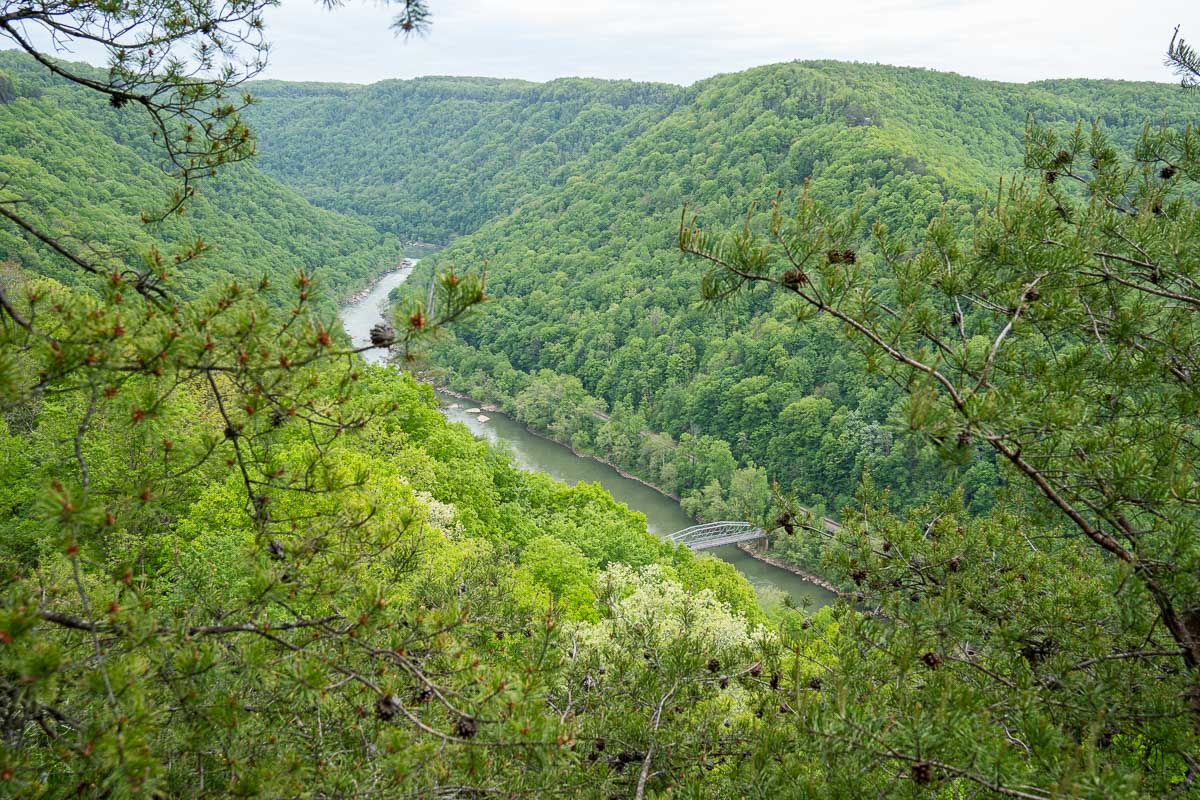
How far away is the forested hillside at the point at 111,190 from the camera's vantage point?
27.2 m

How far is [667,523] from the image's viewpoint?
3059 cm

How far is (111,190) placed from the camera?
114 ft

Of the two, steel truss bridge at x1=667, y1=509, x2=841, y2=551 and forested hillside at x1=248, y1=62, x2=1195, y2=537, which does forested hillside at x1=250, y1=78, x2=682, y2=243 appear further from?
steel truss bridge at x1=667, y1=509, x2=841, y2=551

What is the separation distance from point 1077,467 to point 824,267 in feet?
3.48

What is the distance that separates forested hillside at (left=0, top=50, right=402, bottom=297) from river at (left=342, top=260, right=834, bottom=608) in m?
8.80

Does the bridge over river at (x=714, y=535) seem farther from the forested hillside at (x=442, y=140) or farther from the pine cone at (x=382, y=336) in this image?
the forested hillside at (x=442, y=140)

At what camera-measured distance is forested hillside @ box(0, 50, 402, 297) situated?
89.1 ft

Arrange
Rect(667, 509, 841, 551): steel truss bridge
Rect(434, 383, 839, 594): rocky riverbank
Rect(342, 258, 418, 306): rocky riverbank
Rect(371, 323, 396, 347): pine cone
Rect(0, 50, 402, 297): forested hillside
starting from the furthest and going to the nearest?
1. Rect(342, 258, 418, 306): rocky riverbank
2. Rect(667, 509, 841, 551): steel truss bridge
3. Rect(0, 50, 402, 297): forested hillside
4. Rect(434, 383, 839, 594): rocky riverbank
5. Rect(371, 323, 396, 347): pine cone

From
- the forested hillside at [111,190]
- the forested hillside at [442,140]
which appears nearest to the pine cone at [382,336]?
the forested hillside at [111,190]

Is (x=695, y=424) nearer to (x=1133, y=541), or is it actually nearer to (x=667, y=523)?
(x=667, y=523)

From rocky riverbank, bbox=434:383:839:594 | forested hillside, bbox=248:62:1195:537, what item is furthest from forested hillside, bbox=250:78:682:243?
rocky riverbank, bbox=434:383:839:594

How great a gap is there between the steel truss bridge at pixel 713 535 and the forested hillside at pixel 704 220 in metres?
0.84

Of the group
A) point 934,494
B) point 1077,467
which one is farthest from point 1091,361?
point 934,494

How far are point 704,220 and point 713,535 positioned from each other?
98.9 ft
